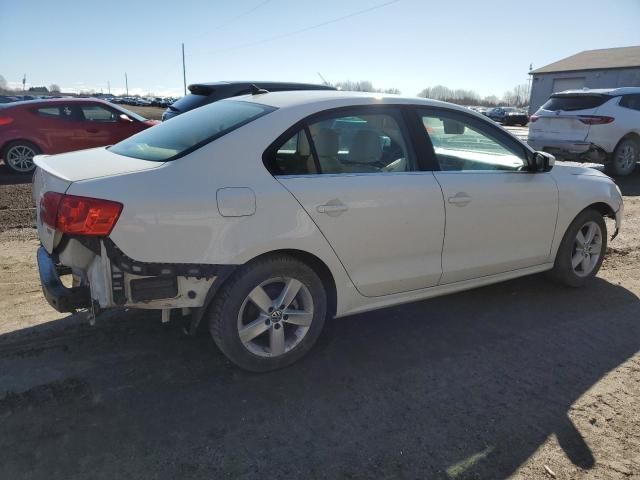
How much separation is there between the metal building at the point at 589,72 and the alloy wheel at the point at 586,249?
3218 cm

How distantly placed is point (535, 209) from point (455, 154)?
0.81 meters

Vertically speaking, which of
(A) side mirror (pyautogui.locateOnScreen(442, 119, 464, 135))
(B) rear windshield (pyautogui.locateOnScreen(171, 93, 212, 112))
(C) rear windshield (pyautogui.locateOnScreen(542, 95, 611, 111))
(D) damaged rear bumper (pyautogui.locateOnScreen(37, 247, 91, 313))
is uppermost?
(C) rear windshield (pyautogui.locateOnScreen(542, 95, 611, 111))

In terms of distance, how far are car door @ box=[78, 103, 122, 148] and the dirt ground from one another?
664 cm

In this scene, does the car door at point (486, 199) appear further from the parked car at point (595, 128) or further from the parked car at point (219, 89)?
the parked car at point (595, 128)

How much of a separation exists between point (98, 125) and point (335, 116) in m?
8.40

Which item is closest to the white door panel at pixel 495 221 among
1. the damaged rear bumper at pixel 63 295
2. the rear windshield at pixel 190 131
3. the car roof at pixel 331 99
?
the car roof at pixel 331 99

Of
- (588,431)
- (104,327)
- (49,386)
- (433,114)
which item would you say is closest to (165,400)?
(49,386)

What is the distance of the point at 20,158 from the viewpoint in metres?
9.65

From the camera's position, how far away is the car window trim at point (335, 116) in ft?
9.72

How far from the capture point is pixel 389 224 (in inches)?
129

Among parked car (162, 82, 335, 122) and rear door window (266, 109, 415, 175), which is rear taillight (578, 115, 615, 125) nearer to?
parked car (162, 82, 335, 122)

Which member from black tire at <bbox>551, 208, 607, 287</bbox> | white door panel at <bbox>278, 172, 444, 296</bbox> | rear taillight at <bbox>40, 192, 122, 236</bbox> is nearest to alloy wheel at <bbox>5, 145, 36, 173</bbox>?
rear taillight at <bbox>40, 192, 122, 236</bbox>

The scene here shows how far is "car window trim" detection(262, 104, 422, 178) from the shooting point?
Answer: 2963 mm

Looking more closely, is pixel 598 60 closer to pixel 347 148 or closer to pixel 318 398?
pixel 347 148
